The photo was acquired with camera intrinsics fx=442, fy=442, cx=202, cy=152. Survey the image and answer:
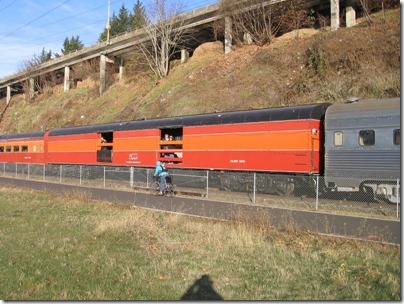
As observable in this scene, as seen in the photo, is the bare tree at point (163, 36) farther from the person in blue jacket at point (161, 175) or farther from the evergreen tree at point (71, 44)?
the evergreen tree at point (71, 44)

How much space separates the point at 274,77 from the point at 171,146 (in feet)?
41.7

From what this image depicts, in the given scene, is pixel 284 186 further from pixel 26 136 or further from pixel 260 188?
pixel 26 136

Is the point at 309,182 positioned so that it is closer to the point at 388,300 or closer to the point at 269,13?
the point at 388,300

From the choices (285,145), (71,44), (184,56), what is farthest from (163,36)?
(71,44)

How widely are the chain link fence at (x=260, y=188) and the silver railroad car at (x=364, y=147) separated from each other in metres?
0.23

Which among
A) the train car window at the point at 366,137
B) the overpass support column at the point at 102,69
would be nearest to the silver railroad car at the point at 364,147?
the train car window at the point at 366,137

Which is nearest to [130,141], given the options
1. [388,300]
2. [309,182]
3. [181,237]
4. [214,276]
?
[309,182]

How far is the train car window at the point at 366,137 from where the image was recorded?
53.9 ft

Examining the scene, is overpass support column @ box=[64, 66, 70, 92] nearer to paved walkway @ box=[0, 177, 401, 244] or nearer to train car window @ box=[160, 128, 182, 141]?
train car window @ box=[160, 128, 182, 141]

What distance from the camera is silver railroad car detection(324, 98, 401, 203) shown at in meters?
15.8

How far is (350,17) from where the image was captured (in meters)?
36.1

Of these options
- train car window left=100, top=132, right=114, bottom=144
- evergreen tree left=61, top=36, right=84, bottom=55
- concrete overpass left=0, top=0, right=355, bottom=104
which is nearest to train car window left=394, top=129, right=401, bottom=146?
train car window left=100, top=132, right=114, bottom=144

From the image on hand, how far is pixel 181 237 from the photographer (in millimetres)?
10281

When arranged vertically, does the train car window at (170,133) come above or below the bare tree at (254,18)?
below
